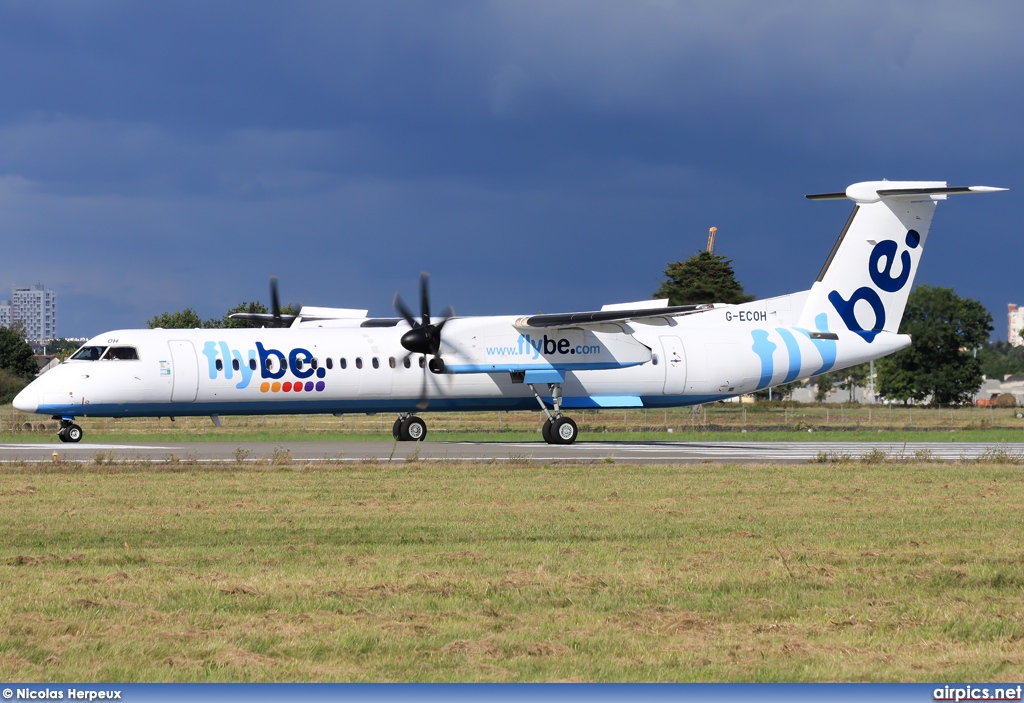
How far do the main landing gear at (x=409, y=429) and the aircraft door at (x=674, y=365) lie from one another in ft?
26.4

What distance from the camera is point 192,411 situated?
3191cm

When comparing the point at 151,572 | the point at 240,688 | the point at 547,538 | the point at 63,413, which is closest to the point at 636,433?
the point at 63,413

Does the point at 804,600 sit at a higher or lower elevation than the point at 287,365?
lower

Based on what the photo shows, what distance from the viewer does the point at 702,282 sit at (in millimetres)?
99312

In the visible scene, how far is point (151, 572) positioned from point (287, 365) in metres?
21.3

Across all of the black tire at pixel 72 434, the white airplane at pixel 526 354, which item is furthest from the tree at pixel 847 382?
the black tire at pixel 72 434

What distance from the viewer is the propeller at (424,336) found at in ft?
110

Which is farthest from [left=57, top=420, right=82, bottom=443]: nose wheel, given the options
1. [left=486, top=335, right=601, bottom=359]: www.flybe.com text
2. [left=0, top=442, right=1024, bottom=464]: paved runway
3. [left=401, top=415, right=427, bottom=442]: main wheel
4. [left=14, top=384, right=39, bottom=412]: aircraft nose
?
[left=486, top=335, right=601, bottom=359]: www.flybe.com text

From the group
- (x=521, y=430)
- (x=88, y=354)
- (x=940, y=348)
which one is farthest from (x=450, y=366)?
(x=940, y=348)

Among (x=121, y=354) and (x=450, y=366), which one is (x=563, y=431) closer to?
(x=450, y=366)

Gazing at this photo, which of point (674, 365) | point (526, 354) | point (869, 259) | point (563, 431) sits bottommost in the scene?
point (563, 431)

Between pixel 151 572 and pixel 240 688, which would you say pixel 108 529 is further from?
pixel 240 688

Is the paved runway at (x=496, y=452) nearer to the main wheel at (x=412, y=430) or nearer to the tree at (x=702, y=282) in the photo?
the main wheel at (x=412, y=430)

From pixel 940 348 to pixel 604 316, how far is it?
9426 centimetres
